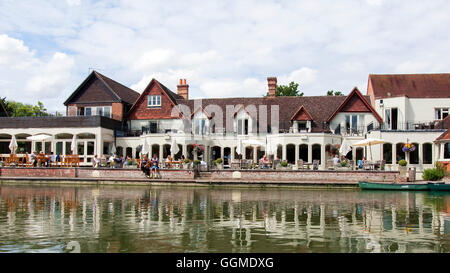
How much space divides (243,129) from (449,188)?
18.4 metres

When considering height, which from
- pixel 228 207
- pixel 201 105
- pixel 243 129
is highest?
pixel 201 105

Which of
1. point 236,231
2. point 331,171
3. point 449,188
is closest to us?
point 236,231

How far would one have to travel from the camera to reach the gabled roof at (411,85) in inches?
1496

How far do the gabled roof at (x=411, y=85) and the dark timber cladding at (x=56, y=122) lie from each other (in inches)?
995

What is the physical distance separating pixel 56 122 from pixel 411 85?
33.0m

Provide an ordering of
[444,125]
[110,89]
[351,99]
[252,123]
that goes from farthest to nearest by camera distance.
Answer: [110,89], [252,123], [351,99], [444,125]

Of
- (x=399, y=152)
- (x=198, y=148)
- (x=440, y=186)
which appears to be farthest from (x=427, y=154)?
(x=198, y=148)

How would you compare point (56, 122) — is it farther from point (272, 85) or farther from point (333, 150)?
point (333, 150)

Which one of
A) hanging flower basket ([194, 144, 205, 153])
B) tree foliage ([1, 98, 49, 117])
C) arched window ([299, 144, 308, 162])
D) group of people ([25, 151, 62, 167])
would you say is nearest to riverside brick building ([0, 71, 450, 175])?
arched window ([299, 144, 308, 162])

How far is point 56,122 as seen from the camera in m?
38.9

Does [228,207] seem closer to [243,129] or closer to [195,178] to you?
[195,178]

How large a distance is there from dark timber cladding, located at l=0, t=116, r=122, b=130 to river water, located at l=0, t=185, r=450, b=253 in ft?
52.3
